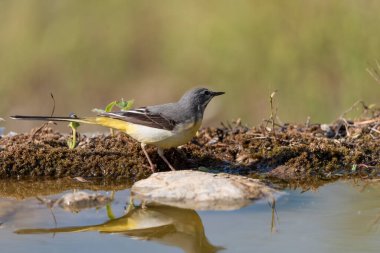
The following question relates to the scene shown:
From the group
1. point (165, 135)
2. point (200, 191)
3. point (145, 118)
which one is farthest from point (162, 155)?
point (200, 191)

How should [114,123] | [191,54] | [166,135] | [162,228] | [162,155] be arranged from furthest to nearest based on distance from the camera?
1. [191,54]
2. [114,123]
3. [162,155]
4. [166,135]
5. [162,228]

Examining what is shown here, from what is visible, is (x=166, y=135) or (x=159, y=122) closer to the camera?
(x=166, y=135)

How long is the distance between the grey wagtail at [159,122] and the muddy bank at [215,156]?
0.22 m

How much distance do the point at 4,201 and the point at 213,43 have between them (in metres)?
6.93

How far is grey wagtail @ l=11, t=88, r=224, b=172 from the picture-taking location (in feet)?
23.1

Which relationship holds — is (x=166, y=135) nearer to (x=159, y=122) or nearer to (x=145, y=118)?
(x=159, y=122)

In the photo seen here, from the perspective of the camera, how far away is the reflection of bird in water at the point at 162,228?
496cm

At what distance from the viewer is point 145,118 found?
7.21 meters

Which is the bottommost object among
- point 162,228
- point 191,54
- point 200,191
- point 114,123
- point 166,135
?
point 162,228

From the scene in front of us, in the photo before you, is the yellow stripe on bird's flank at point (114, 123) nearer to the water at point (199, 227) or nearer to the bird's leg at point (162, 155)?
the bird's leg at point (162, 155)

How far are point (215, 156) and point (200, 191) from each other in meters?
1.45

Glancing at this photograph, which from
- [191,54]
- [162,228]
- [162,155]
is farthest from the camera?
[191,54]

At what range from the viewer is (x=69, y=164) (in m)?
6.97

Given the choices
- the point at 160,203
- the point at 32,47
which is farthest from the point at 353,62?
the point at 160,203
